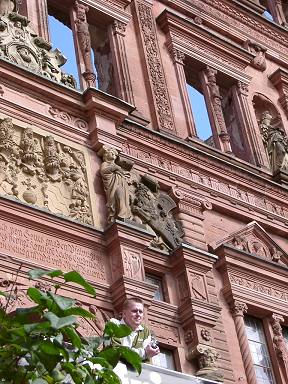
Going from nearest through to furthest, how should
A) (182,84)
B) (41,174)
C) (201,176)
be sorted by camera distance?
(41,174) < (201,176) < (182,84)

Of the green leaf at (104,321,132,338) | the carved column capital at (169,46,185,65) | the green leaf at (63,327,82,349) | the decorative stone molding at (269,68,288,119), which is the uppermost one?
the decorative stone molding at (269,68,288,119)

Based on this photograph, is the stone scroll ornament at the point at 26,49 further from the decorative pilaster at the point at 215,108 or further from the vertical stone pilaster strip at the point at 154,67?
the decorative pilaster at the point at 215,108

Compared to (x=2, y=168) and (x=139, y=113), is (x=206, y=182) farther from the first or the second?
(x=2, y=168)

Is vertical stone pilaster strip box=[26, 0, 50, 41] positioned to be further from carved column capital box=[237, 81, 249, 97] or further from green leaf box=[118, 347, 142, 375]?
green leaf box=[118, 347, 142, 375]

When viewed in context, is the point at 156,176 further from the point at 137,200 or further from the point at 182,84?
the point at 182,84

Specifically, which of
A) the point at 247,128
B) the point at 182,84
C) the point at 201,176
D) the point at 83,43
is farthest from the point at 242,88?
the point at 83,43

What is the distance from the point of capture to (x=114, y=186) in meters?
14.2

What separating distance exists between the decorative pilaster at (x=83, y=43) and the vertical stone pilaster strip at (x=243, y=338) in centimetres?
424

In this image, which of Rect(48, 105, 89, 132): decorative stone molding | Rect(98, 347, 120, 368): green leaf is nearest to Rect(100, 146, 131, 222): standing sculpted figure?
Rect(48, 105, 89, 132): decorative stone molding

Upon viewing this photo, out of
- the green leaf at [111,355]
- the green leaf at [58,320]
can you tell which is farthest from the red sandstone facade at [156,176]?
the green leaf at [58,320]

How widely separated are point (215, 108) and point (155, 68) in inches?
62.4

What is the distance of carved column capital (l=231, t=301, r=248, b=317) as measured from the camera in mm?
14859

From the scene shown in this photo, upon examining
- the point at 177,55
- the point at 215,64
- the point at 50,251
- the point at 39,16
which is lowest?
the point at 50,251

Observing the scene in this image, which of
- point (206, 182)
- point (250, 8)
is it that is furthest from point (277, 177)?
point (250, 8)
